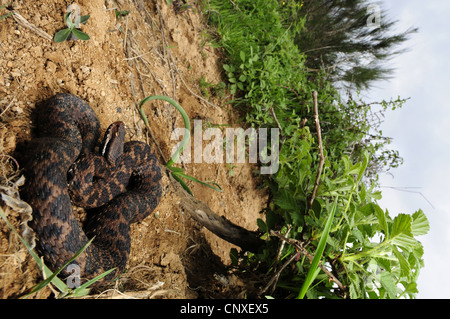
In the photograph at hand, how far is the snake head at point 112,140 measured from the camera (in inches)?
56.4

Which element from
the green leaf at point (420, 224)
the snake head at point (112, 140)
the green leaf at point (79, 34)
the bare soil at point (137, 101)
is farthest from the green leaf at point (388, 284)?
the green leaf at point (79, 34)

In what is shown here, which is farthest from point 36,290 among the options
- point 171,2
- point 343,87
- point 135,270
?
point 343,87

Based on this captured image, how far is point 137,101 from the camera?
73.7 inches

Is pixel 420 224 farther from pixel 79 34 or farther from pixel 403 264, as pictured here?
pixel 79 34

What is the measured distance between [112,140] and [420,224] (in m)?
1.42

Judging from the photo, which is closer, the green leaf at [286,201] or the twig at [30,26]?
the twig at [30,26]

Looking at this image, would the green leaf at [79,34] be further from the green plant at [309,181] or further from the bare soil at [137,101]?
the green plant at [309,181]

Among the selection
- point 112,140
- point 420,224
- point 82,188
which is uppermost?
point 112,140

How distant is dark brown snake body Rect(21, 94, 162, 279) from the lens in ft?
3.56

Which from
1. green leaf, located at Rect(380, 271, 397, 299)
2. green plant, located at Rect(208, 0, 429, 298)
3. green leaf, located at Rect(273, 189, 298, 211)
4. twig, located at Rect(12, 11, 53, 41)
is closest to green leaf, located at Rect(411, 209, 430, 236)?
green plant, located at Rect(208, 0, 429, 298)

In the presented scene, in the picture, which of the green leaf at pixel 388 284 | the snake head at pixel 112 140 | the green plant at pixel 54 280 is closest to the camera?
the green plant at pixel 54 280

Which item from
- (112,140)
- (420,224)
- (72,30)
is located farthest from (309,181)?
(72,30)

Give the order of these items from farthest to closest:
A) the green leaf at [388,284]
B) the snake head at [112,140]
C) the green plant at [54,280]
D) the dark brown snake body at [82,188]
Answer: the snake head at [112,140], the green leaf at [388,284], the dark brown snake body at [82,188], the green plant at [54,280]

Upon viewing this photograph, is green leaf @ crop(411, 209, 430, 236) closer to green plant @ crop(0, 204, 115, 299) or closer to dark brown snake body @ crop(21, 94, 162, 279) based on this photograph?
dark brown snake body @ crop(21, 94, 162, 279)
